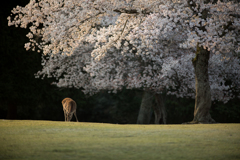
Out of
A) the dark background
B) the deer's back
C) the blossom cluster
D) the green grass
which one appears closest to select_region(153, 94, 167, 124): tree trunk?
the blossom cluster

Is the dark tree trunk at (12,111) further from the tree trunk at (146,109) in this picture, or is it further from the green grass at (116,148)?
the green grass at (116,148)

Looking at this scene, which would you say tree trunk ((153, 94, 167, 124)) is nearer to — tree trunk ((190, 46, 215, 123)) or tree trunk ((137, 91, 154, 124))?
tree trunk ((137, 91, 154, 124))

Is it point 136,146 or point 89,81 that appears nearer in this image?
point 136,146

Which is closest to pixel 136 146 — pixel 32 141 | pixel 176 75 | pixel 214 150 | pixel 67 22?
pixel 214 150

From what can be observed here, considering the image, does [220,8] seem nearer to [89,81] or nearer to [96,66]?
[96,66]

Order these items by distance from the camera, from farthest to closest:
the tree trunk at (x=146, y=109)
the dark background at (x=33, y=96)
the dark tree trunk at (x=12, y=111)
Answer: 1. the dark tree trunk at (x=12, y=111)
2. the dark background at (x=33, y=96)
3. the tree trunk at (x=146, y=109)

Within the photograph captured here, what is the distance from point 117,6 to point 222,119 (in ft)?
53.7

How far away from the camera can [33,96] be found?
88.4 feet

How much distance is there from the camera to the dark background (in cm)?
2638

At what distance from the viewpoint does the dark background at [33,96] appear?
2638cm

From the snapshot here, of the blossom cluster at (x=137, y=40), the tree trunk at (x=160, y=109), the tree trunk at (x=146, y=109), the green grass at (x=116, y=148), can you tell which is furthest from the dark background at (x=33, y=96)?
the green grass at (x=116, y=148)

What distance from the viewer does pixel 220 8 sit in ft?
45.6

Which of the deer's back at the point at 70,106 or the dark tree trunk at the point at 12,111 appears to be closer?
the deer's back at the point at 70,106

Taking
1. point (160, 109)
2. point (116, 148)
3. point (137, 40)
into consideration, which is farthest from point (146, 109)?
point (116, 148)
